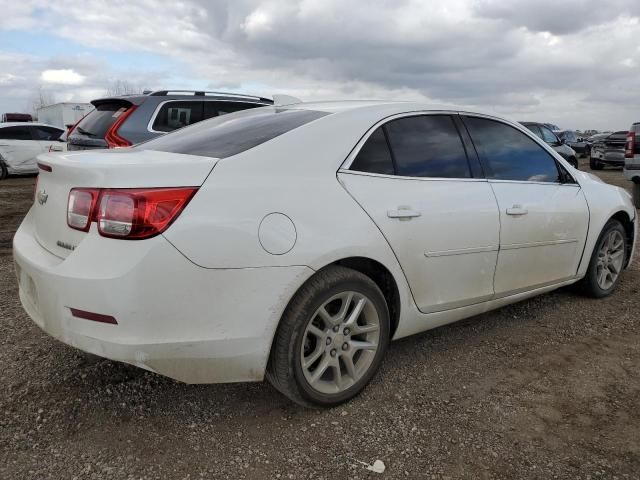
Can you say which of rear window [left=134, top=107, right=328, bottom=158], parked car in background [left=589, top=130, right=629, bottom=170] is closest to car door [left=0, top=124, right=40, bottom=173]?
rear window [left=134, top=107, right=328, bottom=158]

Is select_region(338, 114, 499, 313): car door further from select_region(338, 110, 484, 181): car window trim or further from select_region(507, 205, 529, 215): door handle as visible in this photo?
select_region(507, 205, 529, 215): door handle

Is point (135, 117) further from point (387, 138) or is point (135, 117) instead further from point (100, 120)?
point (387, 138)

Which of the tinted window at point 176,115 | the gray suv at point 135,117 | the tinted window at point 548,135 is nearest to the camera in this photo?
the gray suv at point 135,117

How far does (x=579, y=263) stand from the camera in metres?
4.07

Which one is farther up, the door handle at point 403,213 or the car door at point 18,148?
the door handle at point 403,213

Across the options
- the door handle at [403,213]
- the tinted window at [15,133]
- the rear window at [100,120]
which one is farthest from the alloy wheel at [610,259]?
the tinted window at [15,133]

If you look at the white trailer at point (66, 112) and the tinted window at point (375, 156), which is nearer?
the tinted window at point (375, 156)

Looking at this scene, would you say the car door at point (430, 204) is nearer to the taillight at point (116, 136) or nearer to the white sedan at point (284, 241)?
the white sedan at point (284, 241)

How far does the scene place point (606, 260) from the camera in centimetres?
440

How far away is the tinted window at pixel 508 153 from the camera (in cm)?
341

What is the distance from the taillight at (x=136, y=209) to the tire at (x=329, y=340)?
0.67m

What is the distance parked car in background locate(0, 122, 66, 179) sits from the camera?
44.9ft

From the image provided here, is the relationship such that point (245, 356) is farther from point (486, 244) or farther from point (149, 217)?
point (486, 244)

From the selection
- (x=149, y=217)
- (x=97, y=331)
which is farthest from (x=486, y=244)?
(x=97, y=331)
